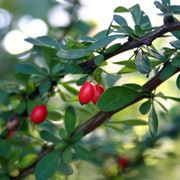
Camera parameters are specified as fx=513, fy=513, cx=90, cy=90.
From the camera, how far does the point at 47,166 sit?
3.38 feet

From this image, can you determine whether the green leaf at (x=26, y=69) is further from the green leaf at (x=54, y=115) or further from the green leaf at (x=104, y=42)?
the green leaf at (x=104, y=42)

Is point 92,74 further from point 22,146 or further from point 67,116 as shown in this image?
point 22,146

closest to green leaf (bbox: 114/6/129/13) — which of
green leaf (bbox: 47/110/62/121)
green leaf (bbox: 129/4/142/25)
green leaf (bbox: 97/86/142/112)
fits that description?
green leaf (bbox: 129/4/142/25)

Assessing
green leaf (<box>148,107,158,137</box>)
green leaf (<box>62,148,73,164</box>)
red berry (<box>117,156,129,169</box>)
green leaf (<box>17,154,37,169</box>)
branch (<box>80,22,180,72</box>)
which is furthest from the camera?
red berry (<box>117,156,129,169</box>)

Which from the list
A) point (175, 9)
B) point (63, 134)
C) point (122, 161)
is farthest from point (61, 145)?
point (122, 161)

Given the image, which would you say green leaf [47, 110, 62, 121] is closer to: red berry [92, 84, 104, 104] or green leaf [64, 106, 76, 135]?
green leaf [64, 106, 76, 135]

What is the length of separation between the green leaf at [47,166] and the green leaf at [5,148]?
0.12 m

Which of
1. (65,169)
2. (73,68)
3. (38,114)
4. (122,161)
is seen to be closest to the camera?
(73,68)

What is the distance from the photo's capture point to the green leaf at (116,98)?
0.86 metres

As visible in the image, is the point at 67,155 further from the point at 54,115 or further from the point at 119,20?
the point at 119,20

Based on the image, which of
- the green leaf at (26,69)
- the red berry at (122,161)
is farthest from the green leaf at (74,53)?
the red berry at (122,161)

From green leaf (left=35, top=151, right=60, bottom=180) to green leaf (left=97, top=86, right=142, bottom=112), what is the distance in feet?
0.75

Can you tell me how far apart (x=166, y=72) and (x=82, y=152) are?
0.28 meters

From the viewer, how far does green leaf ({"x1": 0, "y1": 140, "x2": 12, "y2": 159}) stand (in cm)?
113
